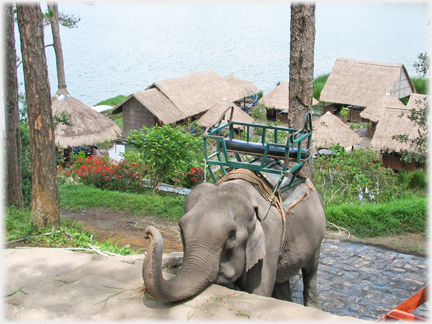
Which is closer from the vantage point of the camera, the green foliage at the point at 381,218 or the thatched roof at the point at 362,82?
the green foliage at the point at 381,218

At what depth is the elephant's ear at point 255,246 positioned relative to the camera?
12.7 feet

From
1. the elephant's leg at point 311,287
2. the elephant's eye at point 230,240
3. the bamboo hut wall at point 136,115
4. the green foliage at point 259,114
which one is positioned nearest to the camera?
the elephant's eye at point 230,240

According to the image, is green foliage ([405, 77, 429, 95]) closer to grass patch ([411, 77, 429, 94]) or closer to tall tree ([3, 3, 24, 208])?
grass patch ([411, 77, 429, 94])

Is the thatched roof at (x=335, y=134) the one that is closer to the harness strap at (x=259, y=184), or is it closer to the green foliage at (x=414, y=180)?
the green foliage at (x=414, y=180)

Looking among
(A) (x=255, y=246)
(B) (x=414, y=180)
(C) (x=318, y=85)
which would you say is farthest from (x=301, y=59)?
(C) (x=318, y=85)

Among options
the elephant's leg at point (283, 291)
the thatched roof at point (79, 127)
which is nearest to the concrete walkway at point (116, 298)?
the elephant's leg at point (283, 291)

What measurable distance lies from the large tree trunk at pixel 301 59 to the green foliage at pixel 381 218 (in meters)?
1.95

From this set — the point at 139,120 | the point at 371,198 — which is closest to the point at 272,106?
the point at 139,120

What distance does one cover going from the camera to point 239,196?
3904mm

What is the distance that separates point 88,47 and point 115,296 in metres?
45.5

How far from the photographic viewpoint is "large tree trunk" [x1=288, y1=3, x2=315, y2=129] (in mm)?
7230

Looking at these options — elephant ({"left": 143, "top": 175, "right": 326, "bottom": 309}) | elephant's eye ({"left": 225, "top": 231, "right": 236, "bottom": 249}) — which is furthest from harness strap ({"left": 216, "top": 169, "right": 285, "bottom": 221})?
elephant's eye ({"left": 225, "top": 231, "right": 236, "bottom": 249})

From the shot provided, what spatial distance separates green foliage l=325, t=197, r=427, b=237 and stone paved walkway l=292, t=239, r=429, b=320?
622 mm

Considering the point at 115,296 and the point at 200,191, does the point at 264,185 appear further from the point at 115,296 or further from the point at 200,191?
the point at 115,296
